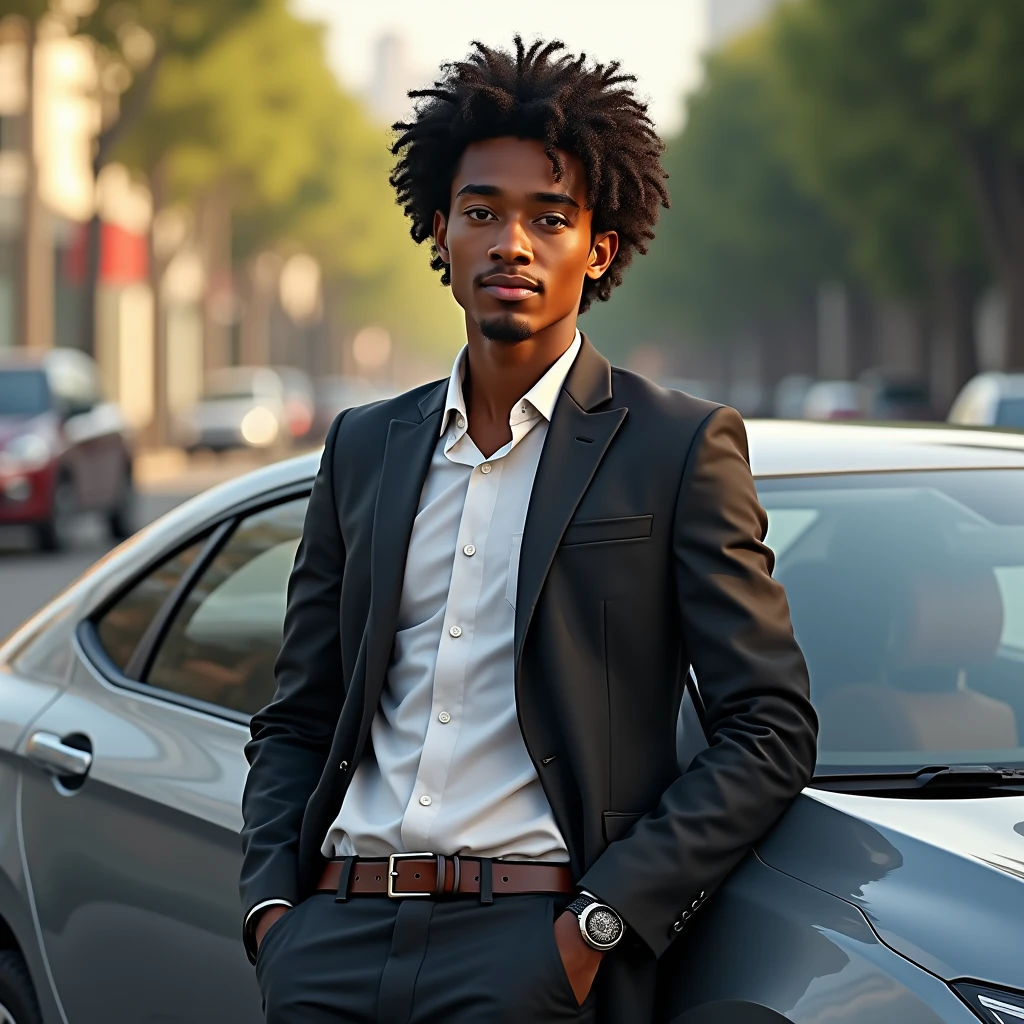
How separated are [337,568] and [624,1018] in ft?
2.32

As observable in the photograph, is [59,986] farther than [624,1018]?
Yes

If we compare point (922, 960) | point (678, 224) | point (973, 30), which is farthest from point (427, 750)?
point (678, 224)

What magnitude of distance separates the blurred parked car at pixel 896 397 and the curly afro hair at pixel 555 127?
105 ft

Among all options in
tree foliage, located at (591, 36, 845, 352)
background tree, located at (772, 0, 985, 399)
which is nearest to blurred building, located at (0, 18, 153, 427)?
background tree, located at (772, 0, 985, 399)

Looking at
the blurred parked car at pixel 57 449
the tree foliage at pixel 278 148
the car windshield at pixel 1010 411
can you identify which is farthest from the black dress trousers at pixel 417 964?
the tree foliage at pixel 278 148

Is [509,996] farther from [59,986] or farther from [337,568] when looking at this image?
[59,986]

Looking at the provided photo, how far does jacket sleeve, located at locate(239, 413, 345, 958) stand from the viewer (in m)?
2.65

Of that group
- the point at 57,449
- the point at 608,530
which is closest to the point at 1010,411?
the point at 57,449

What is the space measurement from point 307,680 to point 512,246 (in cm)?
63

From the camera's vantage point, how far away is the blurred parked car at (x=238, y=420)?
134 feet

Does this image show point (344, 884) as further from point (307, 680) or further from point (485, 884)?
point (307, 680)

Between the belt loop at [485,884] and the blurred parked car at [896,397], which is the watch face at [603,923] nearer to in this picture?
the belt loop at [485,884]

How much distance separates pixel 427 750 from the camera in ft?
7.91

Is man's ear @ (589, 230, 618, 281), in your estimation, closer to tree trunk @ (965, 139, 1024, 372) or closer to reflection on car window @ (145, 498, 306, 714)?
reflection on car window @ (145, 498, 306, 714)
